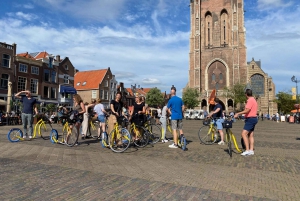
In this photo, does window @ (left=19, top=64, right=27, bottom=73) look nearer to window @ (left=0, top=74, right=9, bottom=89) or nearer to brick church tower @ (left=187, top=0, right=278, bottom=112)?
window @ (left=0, top=74, right=9, bottom=89)

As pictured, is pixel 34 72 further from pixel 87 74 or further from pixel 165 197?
pixel 165 197

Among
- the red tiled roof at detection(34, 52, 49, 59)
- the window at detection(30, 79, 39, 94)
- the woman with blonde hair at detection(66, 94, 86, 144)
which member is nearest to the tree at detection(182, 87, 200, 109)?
the red tiled roof at detection(34, 52, 49, 59)

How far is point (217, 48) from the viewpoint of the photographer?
6259 centimetres

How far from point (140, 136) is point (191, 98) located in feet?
163

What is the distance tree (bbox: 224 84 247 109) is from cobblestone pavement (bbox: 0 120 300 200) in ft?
161

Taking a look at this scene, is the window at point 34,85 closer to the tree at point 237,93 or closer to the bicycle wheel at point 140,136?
the bicycle wheel at point 140,136

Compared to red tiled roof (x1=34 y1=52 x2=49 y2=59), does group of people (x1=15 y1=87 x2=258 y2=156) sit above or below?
below

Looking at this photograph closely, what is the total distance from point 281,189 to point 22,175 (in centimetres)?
459

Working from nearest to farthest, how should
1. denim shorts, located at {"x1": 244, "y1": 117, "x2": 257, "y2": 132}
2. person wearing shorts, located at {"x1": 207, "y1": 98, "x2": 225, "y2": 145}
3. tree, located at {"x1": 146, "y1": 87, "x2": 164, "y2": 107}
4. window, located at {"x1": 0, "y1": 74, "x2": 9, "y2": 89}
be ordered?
denim shorts, located at {"x1": 244, "y1": 117, "x2": 257, "y2": 132} < person wearing shorts, located at {"x1": 207, "y1": 98, "x2": 225, "y2": 145} < window, located at {"x1": 0, "y1": 74, "x2": 9, "y2": 89} < tree, located at {"x1": 146, "y1": 87, "x2": 164, "y2": 107}

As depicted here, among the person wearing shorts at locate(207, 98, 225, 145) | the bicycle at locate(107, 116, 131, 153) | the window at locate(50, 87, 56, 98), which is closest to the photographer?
the bicycle at locate(107, 116, 131, 153)

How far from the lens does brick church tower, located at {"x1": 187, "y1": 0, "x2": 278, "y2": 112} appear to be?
198ft

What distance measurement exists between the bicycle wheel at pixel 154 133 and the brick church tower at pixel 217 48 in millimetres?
53705

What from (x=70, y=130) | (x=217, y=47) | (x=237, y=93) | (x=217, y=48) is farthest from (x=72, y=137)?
(x=217, y=47)

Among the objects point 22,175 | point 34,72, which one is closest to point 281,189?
point 22,175
